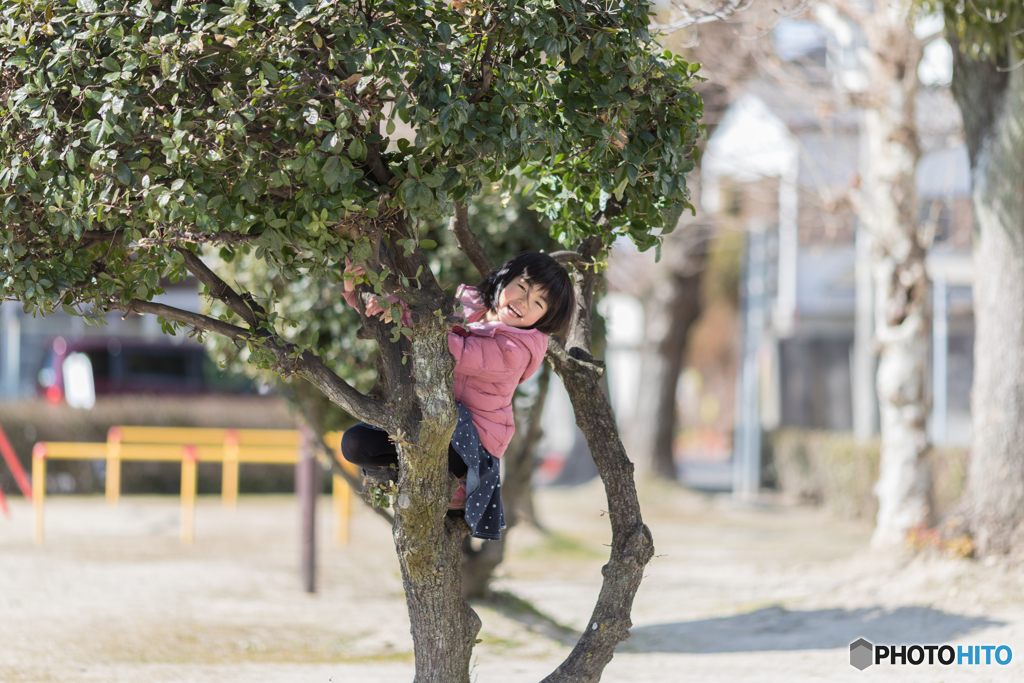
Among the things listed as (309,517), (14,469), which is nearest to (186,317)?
(309,517)

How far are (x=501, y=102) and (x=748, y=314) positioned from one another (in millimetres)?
13256

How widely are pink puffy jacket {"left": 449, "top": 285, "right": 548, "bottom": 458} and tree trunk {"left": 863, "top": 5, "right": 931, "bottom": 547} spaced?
5396 mm

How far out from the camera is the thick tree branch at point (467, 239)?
3564 mm

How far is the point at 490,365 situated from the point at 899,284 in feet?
18.7

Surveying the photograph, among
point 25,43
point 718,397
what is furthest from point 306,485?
point 718,397


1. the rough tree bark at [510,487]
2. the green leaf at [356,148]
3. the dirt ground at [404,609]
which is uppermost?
the green leaf at [356,148]

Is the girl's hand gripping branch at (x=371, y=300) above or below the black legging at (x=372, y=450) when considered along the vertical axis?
above

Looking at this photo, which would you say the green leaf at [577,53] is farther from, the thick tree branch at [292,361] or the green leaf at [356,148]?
the thick tree branch at [292,361]

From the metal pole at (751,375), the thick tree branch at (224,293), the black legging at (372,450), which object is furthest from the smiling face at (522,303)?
the metal pole at (751,375)

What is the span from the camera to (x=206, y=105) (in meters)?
2.71

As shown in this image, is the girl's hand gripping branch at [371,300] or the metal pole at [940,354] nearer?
the girl's hand gripping branch at [371,300]

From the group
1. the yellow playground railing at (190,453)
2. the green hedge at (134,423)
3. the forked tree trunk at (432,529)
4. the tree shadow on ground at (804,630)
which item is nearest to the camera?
the forked tree trunk at (432,529)

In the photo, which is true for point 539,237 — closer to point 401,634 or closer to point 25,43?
point 401,634

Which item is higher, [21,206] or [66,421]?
[21,206]
